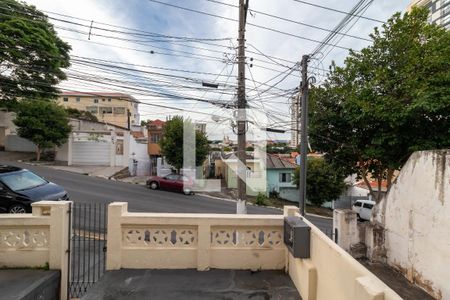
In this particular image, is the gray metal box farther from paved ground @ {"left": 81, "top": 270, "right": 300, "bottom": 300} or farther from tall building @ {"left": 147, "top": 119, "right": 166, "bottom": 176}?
tall building @ {"left": 147, "top": 119, "right": 166, "bottom": 176}

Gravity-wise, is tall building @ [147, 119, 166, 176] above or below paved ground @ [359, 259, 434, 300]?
above

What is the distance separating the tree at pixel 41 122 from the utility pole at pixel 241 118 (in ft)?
62.0

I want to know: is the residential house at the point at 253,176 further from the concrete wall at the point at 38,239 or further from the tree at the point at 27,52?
the concrete wall at the point at 38,239

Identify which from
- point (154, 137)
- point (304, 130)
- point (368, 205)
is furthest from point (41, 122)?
point (368, 205)

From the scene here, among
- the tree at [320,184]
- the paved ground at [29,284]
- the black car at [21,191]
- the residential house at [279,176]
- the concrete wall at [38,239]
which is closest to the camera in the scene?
the paved ground at [29,284]

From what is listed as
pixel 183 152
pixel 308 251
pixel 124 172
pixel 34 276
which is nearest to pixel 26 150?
pixel 124 172

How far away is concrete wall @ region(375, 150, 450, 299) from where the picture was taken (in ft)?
14.3

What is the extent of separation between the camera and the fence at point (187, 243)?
168 inches

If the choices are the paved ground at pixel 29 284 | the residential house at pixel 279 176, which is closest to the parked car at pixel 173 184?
the residential house at pixel 279 176

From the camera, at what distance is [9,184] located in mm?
8031

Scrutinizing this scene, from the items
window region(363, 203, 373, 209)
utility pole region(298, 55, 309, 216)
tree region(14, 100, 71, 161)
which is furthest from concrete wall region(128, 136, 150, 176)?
utility pole region(298, 55, 309, 216)

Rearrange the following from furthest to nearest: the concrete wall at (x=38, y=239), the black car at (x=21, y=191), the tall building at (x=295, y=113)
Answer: the tall building at (x=295, y=113) → the black car at (x=21, y=191) → the concrete wall at (x=38, y=239)

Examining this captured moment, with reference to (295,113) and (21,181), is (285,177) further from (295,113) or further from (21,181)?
(21,181)

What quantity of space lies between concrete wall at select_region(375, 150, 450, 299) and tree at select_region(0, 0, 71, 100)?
16284 mm
